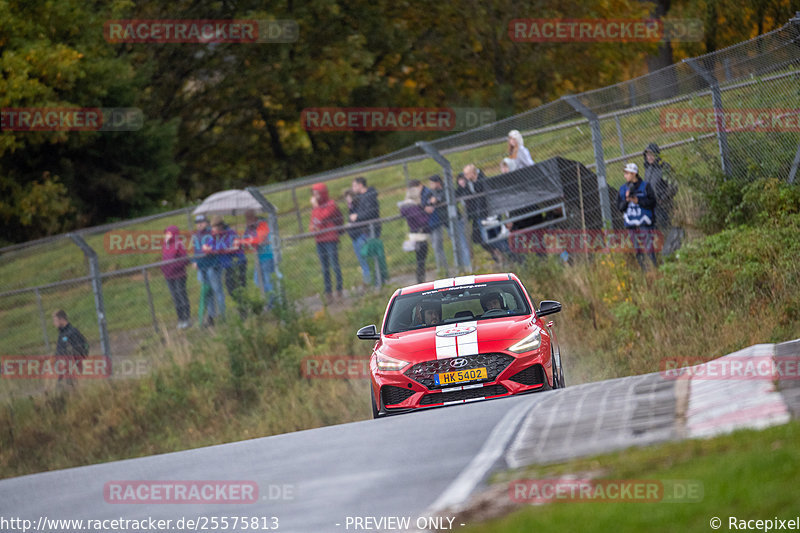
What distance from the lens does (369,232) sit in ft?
57.2

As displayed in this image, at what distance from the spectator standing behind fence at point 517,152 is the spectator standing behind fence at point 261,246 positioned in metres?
4.10

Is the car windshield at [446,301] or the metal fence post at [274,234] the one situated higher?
the metal fence post at [274,234]

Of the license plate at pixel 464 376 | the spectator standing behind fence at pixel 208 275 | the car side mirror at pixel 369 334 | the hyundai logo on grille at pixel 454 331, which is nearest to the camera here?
the license plate at pixel 464 376

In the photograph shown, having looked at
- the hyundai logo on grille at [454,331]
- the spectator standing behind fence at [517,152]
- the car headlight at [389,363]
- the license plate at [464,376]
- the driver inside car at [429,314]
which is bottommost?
the license plate at [464,376]

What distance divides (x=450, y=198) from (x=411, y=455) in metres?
9.65

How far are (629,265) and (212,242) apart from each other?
671 cm

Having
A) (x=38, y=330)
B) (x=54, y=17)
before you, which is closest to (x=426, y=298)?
(x=38, y=330)

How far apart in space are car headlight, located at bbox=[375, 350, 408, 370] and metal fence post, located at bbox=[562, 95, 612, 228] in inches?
236

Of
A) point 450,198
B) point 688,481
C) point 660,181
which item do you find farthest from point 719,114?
point 688,481

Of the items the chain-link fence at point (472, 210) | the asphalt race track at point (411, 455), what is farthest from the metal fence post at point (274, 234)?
the asphalt race track at point (411, 455)

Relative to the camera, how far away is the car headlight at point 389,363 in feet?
34.4

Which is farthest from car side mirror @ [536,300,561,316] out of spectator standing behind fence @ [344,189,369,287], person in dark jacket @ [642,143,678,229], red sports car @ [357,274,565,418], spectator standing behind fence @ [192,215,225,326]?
spectator standing behind fence @ [192,215,225,326]

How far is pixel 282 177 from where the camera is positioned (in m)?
44.1

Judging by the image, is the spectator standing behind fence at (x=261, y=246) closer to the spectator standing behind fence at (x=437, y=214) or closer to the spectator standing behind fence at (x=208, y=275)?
the spectator standing behind fence at (x=208, y=275)
